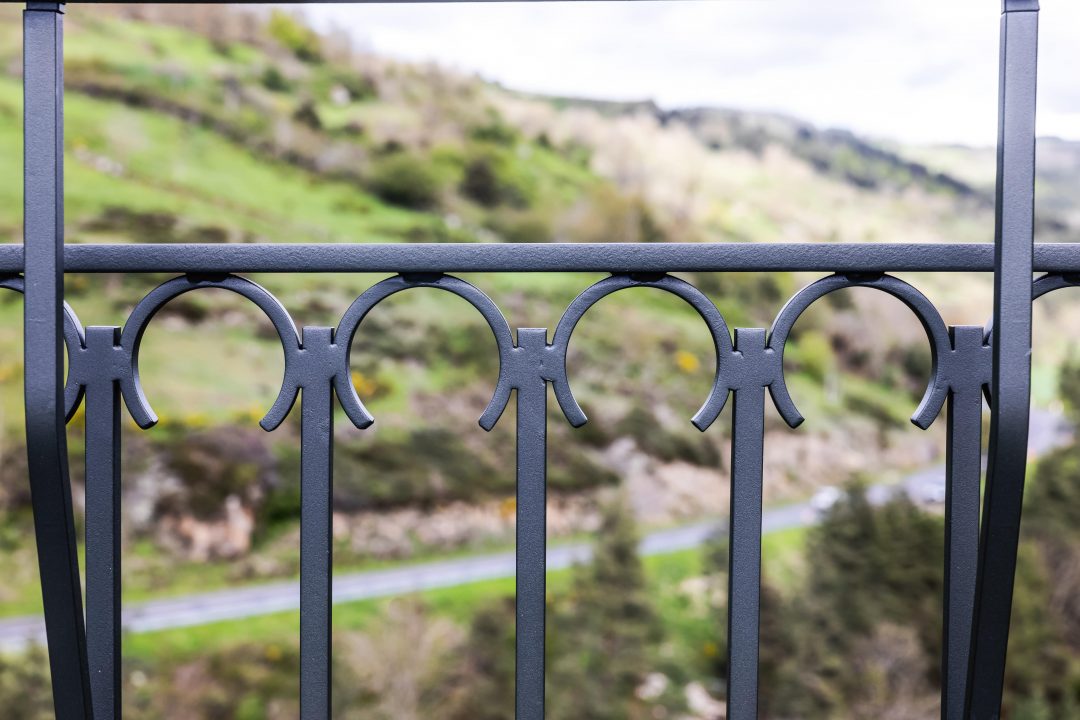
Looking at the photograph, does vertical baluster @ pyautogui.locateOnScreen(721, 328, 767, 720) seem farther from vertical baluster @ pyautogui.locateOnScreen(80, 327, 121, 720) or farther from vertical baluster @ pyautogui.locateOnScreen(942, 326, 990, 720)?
vertical baluster @ pyautogui.locateOnScreen(80, 327, 121, 720)

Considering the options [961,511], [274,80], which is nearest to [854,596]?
[961,511]

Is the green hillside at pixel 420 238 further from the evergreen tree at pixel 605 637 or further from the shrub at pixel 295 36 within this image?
the evergreen tree at pixel 605 637

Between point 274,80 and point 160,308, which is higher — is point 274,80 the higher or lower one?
the higher one

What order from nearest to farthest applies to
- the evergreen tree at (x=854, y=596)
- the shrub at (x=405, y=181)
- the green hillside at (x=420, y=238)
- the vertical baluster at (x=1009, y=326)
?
the vertical baluster at (x=1009, y=326), the evergreen tree at (x=854, y=596), the green hillside at (x=420, y=238), the shrub at (x=405, y=181)

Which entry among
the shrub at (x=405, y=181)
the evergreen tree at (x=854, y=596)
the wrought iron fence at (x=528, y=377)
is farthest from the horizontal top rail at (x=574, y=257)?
the shrub at (x=405, y=181)

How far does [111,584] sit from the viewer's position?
90 cm

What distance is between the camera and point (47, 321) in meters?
0.79

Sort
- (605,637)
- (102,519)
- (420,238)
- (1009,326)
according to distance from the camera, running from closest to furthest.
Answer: (1009,326) < (102,519) < (605,637) < (420,238)

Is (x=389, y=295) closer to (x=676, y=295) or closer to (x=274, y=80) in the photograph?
(x=676, y=295)

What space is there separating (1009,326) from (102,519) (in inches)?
36.1

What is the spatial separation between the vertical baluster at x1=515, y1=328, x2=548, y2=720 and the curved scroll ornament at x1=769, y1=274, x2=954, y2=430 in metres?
0.24

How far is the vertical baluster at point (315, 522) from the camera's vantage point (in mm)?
889

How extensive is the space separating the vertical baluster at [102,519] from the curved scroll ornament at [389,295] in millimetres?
237

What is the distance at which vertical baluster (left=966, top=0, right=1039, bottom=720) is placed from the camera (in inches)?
30.7
